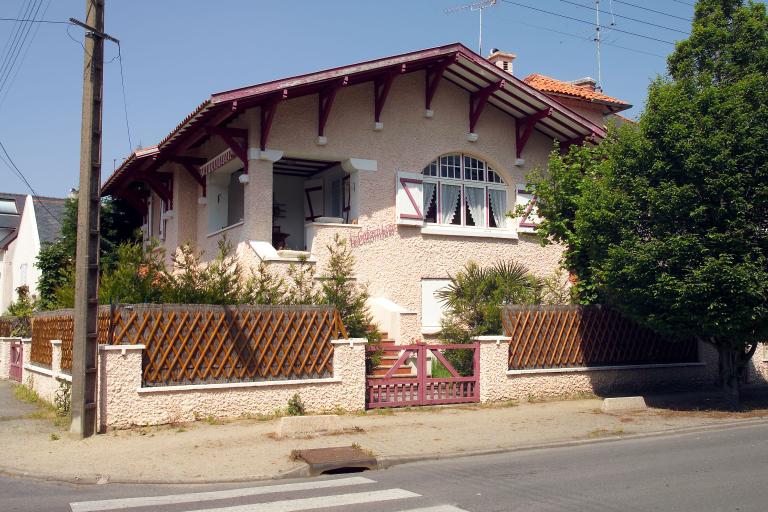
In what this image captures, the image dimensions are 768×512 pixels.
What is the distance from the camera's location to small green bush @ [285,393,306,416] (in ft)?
42.2

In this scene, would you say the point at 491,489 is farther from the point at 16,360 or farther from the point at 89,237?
the point at 16,360

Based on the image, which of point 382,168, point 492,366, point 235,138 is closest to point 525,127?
point 382,168

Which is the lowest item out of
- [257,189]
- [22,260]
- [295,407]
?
[295,407]

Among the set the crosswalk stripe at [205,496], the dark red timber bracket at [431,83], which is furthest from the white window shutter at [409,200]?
the crosswalk stripe at [205,496]

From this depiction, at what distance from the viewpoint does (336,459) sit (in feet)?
31.9

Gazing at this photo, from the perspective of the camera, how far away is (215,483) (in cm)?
899

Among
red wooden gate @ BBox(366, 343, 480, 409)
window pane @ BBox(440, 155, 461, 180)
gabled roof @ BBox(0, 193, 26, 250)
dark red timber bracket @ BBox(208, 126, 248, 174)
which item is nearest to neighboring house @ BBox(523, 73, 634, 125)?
window pane @ BBox(440, 155, 461, 180)

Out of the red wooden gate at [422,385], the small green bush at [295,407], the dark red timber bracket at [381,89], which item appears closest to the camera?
the small green bush at [295,407]

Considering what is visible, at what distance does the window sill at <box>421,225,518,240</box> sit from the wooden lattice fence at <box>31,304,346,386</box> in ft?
22.0

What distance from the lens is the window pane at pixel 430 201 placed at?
20.0 m

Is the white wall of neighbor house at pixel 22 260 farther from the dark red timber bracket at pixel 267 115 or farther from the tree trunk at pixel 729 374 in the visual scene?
the tree trunk at pixel 729 374

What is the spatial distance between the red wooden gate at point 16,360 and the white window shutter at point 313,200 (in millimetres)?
8301

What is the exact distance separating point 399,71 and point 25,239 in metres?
24.8

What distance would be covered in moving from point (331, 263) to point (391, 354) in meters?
2.44
